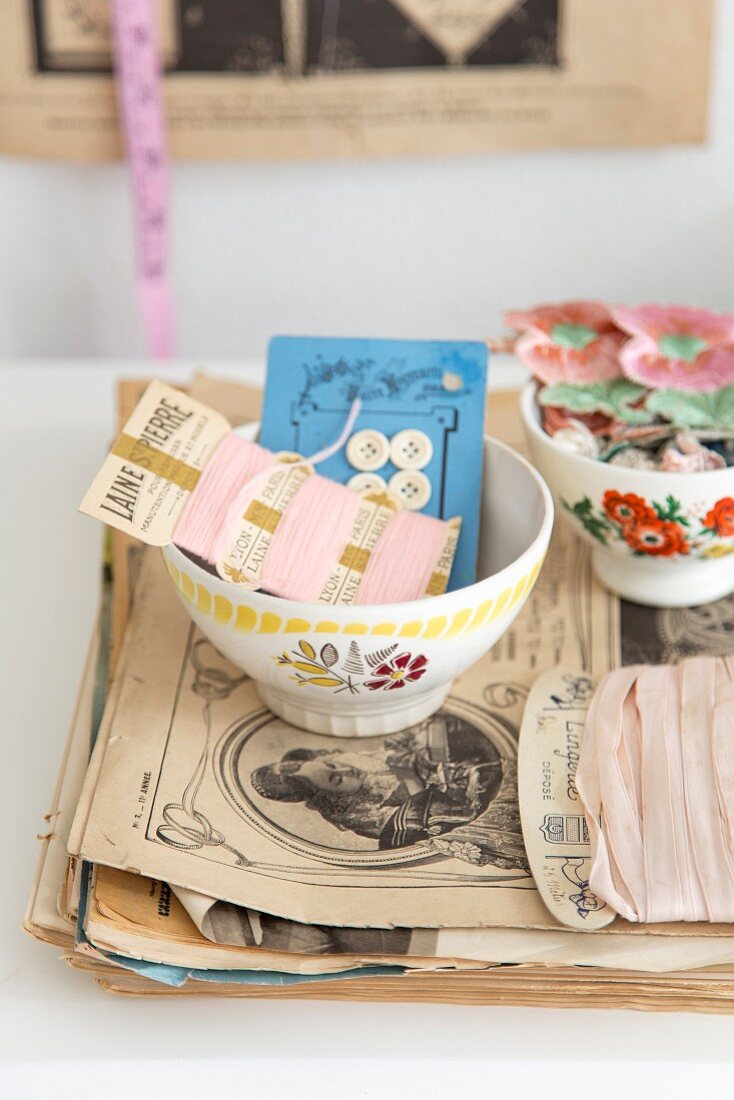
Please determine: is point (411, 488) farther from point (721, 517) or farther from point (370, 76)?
point (370, 76)

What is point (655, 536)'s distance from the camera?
1.52 ft

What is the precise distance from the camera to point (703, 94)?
73 centimetres

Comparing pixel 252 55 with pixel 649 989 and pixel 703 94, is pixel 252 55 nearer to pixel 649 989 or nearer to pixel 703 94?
pixel 703 94

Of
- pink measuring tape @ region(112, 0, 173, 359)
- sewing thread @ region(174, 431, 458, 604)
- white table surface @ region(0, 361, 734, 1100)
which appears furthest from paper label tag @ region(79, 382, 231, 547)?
pink measuring tape @ region(112, 0, 173, 359)

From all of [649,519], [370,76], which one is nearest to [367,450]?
[649,519]

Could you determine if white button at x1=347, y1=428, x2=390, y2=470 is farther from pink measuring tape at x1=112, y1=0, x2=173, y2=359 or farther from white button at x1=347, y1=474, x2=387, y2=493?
pink measuring tape at x1=112, y1=0, x2=173, y2=359

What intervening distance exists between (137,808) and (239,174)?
0.53 m

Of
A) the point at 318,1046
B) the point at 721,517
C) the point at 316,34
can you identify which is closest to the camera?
the point at 318,1046

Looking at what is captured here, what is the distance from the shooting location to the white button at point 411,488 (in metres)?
0.47

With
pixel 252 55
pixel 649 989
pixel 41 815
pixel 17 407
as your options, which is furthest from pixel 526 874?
pixel 252 55

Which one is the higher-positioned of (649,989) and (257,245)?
(257,245)

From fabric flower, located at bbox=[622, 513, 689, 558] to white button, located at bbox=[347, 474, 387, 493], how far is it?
0.10m

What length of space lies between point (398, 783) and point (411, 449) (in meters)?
0.15

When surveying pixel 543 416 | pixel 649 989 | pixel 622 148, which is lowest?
pixel 649 989
